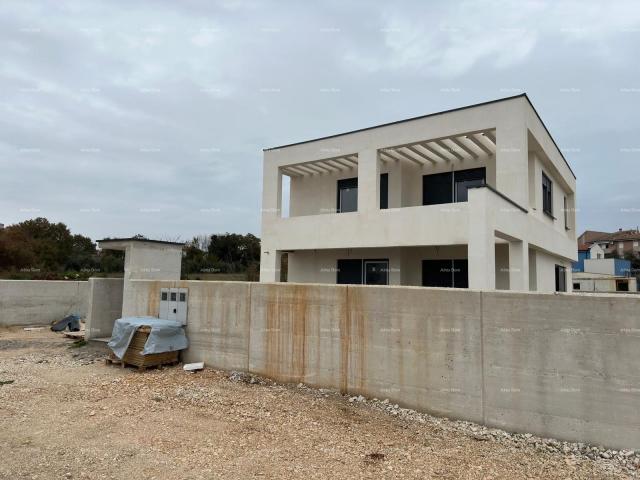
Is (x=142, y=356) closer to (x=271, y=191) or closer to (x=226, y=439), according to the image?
(x=226, y=439)

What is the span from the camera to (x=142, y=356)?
8242 millimetres

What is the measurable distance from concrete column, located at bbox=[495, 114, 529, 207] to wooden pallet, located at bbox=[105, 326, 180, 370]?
849 cm

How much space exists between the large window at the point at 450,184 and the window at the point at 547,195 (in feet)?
7.65

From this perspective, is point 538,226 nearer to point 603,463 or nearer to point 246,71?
point 603,463

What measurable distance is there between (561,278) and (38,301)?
20.4m

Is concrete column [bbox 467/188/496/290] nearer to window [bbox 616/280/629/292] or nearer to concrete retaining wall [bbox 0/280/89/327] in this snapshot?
concrete retaining wall [bbox 0/280/89/327]

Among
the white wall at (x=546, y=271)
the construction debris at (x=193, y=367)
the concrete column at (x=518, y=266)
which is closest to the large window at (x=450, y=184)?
the concrete column at (x=518, y=266)

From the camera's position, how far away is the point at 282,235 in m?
13.0

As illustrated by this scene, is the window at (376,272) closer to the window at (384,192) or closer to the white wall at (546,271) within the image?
the window at (384,192)

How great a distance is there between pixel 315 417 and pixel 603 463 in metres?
3.43

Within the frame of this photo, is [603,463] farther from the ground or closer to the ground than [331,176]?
closer to the ground

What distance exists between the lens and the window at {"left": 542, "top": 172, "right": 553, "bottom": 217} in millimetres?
12219

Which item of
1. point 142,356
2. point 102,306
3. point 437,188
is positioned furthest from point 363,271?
point 102,306

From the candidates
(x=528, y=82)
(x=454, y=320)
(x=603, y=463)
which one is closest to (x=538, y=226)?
(x=528, y=82)
